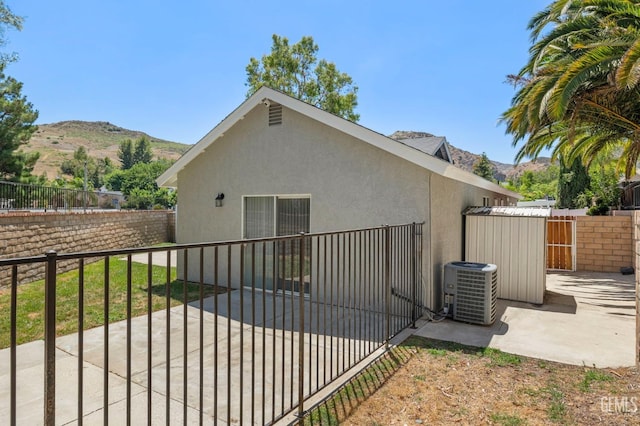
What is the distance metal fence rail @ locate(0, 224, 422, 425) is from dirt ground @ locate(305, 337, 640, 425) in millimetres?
391

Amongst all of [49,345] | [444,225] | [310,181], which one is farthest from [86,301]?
[444,225]

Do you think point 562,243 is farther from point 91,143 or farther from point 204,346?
point 91,143

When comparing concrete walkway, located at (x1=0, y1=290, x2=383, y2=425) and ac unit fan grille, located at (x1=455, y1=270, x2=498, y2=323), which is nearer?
concrete walkway, located at (x1=0, y1=290, x2=383, y2=425)

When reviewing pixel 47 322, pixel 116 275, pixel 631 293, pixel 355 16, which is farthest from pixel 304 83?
pixel 47 322

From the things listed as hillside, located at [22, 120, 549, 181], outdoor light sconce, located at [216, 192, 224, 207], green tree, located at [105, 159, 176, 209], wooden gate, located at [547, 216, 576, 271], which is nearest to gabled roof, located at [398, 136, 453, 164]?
wooden gate, located at [547, 216, 576, 271]

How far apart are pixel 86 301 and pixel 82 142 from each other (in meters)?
91.2

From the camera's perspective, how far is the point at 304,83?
25.2 meters

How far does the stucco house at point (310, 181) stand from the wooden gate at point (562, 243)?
4.21 m

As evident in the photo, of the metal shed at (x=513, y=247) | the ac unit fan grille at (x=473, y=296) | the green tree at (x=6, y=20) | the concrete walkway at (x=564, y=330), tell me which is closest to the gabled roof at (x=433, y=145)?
the metal shed at (x=513, y=247)

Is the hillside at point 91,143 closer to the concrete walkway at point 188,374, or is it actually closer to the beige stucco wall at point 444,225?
the beige stucco wall at point 444,225

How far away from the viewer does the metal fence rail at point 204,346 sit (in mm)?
1947

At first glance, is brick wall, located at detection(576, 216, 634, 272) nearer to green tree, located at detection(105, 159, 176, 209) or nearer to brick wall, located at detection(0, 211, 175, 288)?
brick wall, located at detection(0, 211, 175, 288)

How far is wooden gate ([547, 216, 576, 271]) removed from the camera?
11422 millimetres

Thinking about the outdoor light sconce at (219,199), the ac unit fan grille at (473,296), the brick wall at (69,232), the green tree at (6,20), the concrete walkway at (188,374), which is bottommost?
the concrete walkway at (188,374)
